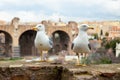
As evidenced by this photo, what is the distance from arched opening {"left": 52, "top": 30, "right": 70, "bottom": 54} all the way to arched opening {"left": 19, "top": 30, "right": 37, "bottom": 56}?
2.31 metres

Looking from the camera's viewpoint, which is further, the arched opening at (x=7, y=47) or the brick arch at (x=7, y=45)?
the arched opening at (x=7, y=47)

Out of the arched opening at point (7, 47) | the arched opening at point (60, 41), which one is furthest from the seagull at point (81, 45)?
the arched opening at point (60, 41)

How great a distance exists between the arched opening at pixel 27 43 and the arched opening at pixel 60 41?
231 centimetres

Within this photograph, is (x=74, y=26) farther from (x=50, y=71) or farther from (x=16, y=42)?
(x=50, y=71)

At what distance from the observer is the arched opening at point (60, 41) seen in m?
34.9

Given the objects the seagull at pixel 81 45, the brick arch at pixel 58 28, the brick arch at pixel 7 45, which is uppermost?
the brick arch at pixel 58 28

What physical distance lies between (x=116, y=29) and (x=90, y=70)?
2284 inches

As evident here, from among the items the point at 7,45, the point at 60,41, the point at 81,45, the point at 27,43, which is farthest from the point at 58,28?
the point at 81,45

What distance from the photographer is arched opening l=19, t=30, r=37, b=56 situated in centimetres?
3531

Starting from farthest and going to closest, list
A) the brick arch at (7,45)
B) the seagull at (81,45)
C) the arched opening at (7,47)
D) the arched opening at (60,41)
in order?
1. the arched opening at (60,41)
2. the arched opening at (7,47)
3. the brick arch at (7,45)
4. the seagull at (81,45)

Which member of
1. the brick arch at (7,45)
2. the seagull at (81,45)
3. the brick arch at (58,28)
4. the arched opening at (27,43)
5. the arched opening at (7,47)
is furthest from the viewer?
the arched opening at (27,43)

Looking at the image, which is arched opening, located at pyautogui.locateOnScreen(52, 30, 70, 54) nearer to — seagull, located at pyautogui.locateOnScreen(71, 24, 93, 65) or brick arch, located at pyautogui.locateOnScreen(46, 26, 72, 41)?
brick arch, located at pyautogui.locateOnScreen(46, 26, 72, 41)

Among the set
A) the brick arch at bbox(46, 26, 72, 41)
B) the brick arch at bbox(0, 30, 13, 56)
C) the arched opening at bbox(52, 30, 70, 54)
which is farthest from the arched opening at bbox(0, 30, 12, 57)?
the arched opening at bbox(52, 30, 70, 54)

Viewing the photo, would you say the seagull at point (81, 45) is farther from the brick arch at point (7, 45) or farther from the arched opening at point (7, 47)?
the arched opening at point (7, 47)
